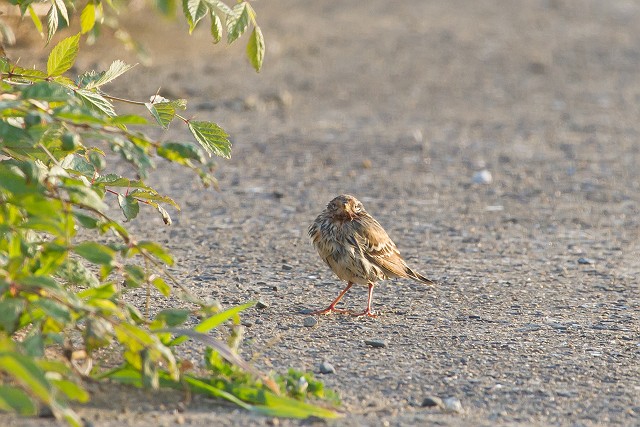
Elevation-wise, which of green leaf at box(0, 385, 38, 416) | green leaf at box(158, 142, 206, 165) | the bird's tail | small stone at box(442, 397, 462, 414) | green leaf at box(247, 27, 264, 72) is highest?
green leaf at box(247, 27, 264, 72)

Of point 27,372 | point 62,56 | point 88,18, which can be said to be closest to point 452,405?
point 27,372

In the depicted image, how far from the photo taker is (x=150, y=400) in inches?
165

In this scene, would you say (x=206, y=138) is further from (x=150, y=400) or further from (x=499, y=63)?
(x=499, y=63)

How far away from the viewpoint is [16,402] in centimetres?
346

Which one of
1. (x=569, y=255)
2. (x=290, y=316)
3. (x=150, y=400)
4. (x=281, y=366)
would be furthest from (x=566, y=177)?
(x=150, y=400)

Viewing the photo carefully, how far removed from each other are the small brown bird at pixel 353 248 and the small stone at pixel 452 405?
1.40 m

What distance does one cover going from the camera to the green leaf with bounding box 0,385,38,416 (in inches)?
135

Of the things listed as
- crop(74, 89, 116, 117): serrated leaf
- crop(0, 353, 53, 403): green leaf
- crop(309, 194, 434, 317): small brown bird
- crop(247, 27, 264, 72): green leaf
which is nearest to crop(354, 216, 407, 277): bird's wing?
crop(309, 194, 434, 317): small brown bird

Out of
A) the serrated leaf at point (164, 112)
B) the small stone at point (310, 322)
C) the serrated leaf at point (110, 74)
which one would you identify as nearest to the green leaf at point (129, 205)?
the serrated leaf at point (164, 112)

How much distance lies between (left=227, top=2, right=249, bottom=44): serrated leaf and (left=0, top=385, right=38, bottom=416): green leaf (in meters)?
1.94

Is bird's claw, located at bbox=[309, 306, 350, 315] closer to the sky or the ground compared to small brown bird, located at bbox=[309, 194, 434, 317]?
closer to the ground

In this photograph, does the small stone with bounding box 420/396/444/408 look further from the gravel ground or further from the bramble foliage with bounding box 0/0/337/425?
the bramble foliage with bounding box 0/0/337/425

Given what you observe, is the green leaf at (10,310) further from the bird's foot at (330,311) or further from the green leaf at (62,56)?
the bird's foot at (330,311)

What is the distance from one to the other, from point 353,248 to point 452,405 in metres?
1.74
